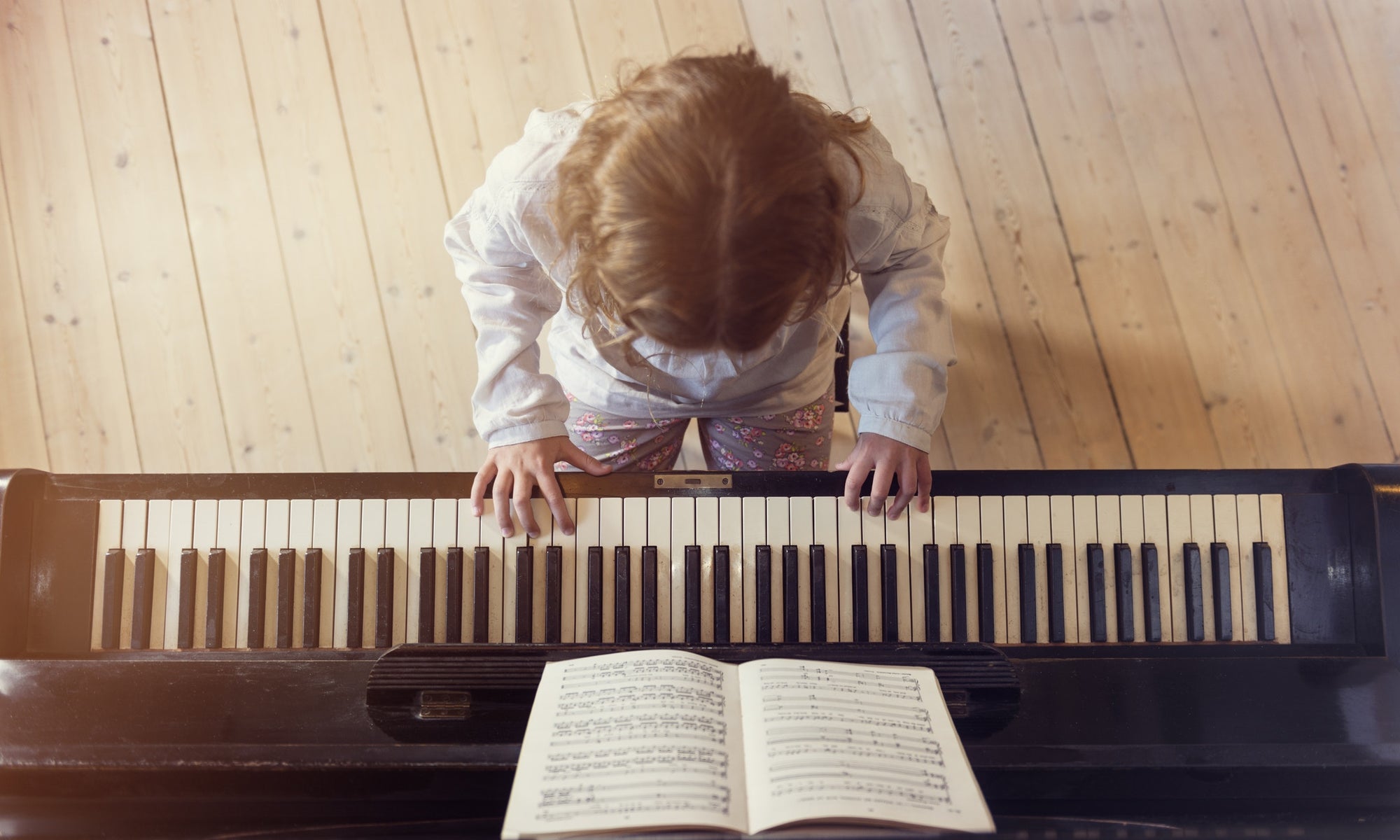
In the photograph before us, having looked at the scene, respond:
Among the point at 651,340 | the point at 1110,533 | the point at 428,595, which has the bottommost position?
the point at 1110,533

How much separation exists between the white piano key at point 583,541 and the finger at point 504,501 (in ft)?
0.24

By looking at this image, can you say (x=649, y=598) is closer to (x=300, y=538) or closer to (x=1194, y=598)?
(x=300, y=538)

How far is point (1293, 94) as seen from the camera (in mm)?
1496

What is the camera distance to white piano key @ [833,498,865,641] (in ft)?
2.93

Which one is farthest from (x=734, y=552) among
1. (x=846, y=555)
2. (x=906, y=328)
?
(x=906, y=328)

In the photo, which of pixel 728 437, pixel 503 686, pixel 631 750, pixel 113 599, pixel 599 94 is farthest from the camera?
pixel 599 94

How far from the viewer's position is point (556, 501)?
0.89m

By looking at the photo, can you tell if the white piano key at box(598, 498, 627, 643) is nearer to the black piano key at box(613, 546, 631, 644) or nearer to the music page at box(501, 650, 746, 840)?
the black piano key at box(613, 546, 631, 644)

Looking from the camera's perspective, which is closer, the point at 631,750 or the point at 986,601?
the point at 631,750

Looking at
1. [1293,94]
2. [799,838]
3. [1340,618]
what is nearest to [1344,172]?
[1293,94]

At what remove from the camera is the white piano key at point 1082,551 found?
2.94 feet

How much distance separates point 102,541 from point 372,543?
302 mm

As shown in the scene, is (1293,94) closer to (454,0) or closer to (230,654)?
(454,0)

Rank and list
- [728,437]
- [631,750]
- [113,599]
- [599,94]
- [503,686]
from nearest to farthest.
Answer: [631,750] → [503,686] → [113,599] → [728,437] → [599,94]
